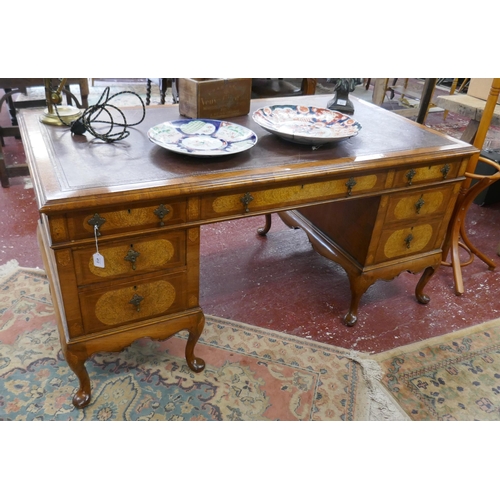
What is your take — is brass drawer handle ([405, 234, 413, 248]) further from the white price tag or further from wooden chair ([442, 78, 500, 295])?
the white price tag

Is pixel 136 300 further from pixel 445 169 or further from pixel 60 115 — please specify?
pixel 445 169

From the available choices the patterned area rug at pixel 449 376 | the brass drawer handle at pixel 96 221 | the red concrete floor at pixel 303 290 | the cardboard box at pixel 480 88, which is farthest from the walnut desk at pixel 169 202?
the cardboard box at pixel 480 88

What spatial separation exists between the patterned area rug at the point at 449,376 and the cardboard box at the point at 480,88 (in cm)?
137

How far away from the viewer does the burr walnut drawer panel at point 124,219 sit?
4.17 feet

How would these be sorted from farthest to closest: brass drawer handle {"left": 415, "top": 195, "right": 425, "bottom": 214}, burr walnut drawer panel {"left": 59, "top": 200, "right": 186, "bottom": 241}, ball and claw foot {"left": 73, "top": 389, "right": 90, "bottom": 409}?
brass drawer handle {"left": 415, "top": 195, "right": 425, "bottom": 214}
ball and claw foot {"left": 73, "top": 389, "right": 90, "bottom": 409}
burr walnut drawer panel {"left": 59, "top": 200, "right": 186, "bottom": 241}

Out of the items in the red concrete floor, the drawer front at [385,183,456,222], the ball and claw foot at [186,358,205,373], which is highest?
the drawer front at [385,183,456,222]

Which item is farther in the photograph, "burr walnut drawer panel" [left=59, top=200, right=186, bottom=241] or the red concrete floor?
the red concrete floor

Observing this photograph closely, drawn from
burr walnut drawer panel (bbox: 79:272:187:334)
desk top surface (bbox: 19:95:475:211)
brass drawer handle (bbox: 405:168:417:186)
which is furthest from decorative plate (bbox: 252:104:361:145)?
burr walnut drawer panel (bbox: 79:272:187:334)

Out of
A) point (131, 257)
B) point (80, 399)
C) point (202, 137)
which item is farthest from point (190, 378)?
point (202, 137)

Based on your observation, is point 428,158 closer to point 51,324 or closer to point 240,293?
point 240,293

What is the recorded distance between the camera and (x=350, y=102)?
7.02 feet

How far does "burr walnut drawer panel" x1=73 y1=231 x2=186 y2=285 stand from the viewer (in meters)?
1.35

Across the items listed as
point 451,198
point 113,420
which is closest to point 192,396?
point 113,420

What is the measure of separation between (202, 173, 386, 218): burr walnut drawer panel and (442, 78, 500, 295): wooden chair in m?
0.63
